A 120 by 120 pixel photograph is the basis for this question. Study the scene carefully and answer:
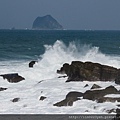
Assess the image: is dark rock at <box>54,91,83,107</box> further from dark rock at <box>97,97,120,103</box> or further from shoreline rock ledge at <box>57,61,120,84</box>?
shoreline rock ledge at <box>57,61,120,84</box>

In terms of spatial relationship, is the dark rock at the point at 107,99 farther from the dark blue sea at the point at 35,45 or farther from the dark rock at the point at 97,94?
the dark blue sea at the point at 35,45

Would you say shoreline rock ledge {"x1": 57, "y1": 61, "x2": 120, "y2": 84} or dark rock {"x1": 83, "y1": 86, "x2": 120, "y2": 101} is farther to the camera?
shoreline rock ledge {"x1": 57, "y1": 61, "x2": 120, "y2": 84}

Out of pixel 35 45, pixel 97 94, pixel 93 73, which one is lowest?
pixel 97 94

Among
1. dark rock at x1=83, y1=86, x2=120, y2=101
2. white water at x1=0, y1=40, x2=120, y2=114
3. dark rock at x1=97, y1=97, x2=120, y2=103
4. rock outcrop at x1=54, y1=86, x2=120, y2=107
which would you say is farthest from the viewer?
dark rock at x1=83, y1=86, x2=120, y2=101

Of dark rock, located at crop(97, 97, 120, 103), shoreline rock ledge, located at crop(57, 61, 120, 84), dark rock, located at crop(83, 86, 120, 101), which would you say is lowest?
dark rock, located at crop(97, 97, 120, 103)

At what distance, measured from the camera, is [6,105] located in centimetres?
1431

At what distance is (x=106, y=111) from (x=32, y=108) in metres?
2.91

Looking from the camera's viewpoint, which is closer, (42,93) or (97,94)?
(97,94)

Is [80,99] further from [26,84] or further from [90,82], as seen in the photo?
[26,84]

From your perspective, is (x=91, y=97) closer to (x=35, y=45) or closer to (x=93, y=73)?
(x=93, y=73)

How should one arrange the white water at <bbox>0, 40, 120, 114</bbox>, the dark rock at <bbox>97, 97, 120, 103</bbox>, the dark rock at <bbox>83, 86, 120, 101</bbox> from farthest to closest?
the dark rock at <bbox>83, 86, 120, 101</bbox> → the dark rock at <bbox>97, 97, 120, 103</bbox> → the white water at <bbox>0, 40, 120, 114</bbox>

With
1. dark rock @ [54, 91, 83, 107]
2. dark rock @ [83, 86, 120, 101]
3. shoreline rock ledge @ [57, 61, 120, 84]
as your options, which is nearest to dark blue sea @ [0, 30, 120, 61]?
shoreline rock ledge @ [57, 61, 120, 84]

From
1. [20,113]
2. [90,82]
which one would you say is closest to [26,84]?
[90,82]

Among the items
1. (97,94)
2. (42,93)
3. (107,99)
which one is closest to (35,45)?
(42,93)
